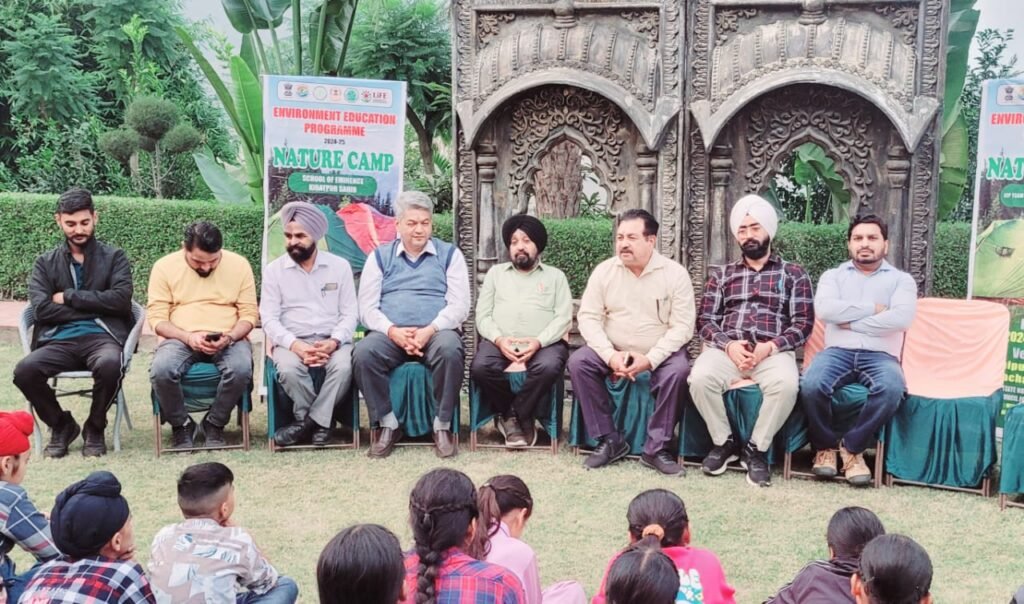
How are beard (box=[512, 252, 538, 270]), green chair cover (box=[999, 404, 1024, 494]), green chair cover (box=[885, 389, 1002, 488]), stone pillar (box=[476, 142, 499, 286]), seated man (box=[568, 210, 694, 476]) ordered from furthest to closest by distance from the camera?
1. stone pillar (box=[476, 142, 499, 286])
2. beard (box=[512, 252, 538, 270])
3. seated man (box=[568, 210, 694, 476])
4. green chair cover (box=[885, 389, 1002, 488])
5. green chair cover (box=[999, 404, 1024, 494])

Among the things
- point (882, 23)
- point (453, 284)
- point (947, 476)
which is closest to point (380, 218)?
point (453, 284)

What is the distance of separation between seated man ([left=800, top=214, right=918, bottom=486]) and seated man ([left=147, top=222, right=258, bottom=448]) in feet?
9.51

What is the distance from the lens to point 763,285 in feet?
17.8

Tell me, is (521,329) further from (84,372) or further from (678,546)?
(678,546)

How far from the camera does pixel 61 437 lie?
18.0ft

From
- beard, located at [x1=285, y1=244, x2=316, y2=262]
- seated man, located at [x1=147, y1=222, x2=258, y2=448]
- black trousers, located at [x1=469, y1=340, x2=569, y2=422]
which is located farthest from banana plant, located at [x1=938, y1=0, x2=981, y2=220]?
seated man, located at [x1=147, y1=222, x2=258, y2=448]

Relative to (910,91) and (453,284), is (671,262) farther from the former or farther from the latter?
(910,91)

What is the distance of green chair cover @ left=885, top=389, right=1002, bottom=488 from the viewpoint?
4.94 meters

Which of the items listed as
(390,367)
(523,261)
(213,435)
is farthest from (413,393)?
(213,435)

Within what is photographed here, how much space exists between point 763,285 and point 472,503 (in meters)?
3.22

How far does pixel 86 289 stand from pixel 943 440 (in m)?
4.35

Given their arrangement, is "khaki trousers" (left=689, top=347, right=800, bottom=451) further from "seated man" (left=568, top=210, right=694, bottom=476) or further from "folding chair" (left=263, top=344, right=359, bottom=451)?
"folding chair" (left=263, top=344, right=359, bottom=451)

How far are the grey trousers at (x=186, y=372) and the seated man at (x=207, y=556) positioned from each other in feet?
8.40

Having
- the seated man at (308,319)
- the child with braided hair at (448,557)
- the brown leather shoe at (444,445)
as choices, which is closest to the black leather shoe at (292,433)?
the seated man at (308,319)
